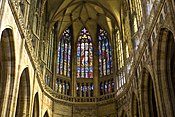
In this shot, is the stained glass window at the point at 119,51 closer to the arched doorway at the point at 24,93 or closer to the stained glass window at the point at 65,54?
the stained glass window at the point at 65,54

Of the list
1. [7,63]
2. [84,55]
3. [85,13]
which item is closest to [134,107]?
[84,55]

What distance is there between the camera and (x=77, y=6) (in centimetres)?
3556

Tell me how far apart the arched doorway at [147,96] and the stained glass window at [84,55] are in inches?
497

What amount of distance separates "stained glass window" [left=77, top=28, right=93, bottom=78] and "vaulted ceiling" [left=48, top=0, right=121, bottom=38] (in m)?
0.75

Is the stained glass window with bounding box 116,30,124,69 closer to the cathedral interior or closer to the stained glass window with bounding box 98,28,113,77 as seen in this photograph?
the cathedral interior

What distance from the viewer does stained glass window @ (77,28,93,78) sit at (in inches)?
1364

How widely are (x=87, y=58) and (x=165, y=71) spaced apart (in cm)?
1814

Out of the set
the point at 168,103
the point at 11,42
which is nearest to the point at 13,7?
the point at 11,42

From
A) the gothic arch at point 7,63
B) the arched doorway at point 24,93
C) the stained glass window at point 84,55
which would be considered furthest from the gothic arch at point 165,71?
the stained glass window at point 84,55

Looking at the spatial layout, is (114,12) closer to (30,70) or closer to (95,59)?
(95,59)

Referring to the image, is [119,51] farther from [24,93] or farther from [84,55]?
[24,93]

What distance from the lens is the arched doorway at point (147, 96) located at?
862 inches

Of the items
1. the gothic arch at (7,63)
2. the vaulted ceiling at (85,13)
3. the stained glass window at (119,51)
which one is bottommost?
the gothic arch at (7,63)

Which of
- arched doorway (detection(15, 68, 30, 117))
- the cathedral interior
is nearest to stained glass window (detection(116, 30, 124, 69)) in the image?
the cathedral interior
